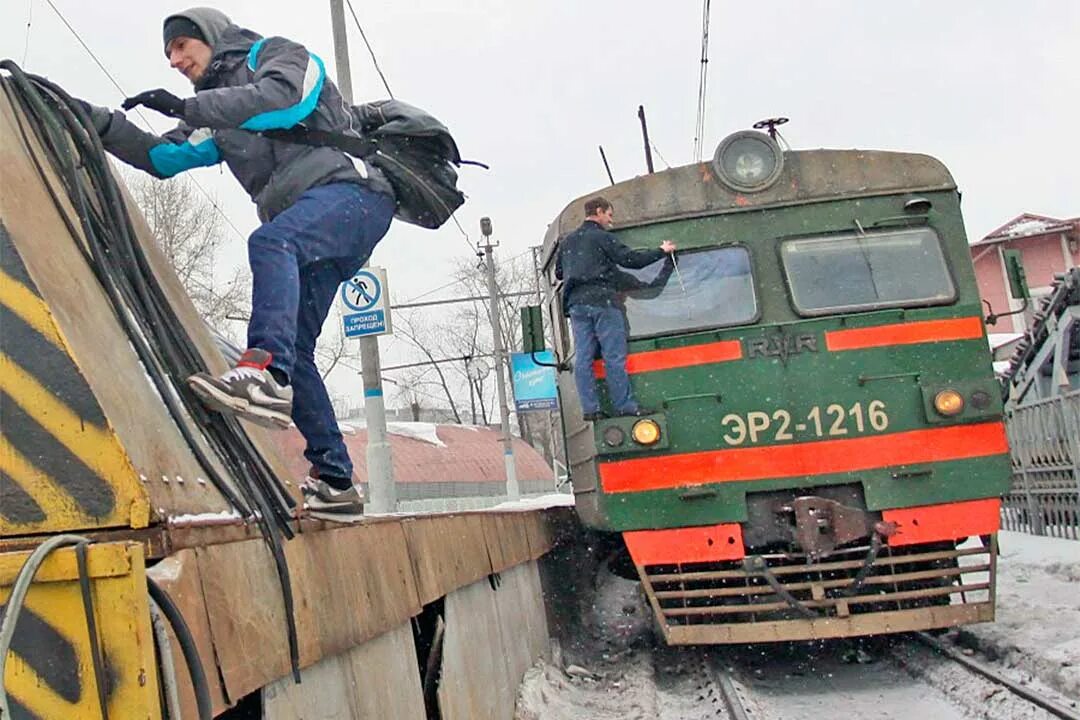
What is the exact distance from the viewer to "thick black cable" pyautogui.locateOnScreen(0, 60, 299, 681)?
7.86 feet

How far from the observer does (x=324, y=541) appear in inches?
107

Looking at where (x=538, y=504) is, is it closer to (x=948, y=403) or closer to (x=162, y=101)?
(x=948, y=403)

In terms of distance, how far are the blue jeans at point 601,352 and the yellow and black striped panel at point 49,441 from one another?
187 inches

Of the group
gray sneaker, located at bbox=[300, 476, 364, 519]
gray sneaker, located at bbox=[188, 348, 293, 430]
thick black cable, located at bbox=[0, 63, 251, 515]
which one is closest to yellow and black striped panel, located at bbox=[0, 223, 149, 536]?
thick black cable, located at bbox=[0, 63, 251, 515]

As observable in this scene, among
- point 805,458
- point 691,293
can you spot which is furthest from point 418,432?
point 805,458

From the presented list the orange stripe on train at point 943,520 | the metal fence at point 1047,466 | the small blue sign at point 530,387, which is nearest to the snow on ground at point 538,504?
the orange stripe on train at point 943,520

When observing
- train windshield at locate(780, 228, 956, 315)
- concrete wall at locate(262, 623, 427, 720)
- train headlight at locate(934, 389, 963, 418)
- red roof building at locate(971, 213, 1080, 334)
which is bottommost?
concrete wall at locate(262, 623, 427, 720)

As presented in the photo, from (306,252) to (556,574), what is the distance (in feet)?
19.9

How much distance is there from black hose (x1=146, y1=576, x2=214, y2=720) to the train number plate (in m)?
4.87

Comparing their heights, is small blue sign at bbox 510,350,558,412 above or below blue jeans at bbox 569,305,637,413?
above

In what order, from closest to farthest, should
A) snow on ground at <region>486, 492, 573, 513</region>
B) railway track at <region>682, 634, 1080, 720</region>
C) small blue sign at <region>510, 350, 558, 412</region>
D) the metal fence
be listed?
railway track at <region>682, 634, 1080, 720</region>
snow on ground at <region>486, 492, 573, 513</region>
the metal fence
small blue sign at <region>510, 350, 558, 412</region>

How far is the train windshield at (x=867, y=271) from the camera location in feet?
21.6

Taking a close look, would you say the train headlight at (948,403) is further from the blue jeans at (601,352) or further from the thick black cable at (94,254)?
the thick black cable at (94,254)

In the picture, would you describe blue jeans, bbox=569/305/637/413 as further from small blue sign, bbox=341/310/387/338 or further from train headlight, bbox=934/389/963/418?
small blue sign, bbox=341/310/387/338
